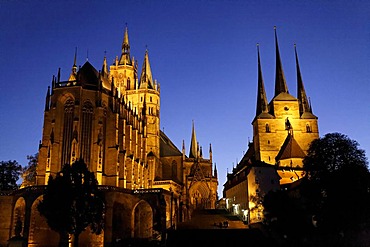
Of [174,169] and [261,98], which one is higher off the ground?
[261,98]

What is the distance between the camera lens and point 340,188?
2903 cm

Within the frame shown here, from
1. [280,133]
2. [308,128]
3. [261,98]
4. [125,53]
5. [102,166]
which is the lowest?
[102,166]

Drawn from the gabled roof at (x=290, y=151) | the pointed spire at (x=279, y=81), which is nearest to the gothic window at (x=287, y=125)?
the gabled roof at (x=290, y=151)

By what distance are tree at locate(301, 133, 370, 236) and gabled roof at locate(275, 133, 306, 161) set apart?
1092 inches

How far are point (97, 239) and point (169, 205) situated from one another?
10.4m

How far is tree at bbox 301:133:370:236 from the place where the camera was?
2892 cm

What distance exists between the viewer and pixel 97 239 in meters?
40.8

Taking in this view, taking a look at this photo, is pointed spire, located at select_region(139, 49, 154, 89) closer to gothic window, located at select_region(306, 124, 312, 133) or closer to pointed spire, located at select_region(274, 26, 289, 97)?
pointed spire, located at select_region(274, 26, 289, 97)

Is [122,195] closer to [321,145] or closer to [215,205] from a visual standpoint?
[321,145]

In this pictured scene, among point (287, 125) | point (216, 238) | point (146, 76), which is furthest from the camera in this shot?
point (146, 76)

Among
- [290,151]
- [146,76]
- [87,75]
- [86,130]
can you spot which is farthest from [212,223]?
[146,76]

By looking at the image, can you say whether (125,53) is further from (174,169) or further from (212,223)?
(212,223)

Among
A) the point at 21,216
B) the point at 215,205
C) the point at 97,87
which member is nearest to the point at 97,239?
the point at 21,216

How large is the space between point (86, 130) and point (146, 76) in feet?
106
